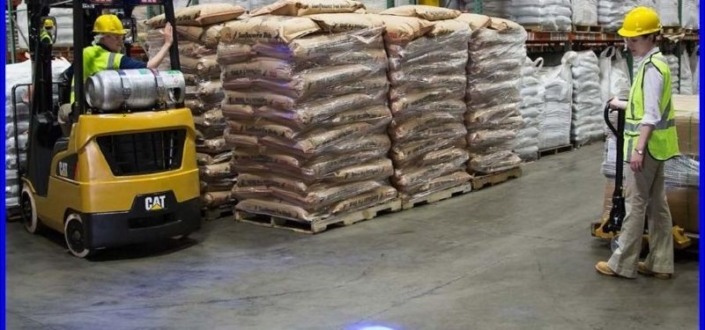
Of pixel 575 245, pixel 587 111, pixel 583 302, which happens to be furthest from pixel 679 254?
pixel 587 111

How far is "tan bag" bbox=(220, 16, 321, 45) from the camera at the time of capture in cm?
633

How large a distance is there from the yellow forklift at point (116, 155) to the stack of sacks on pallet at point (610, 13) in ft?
24.3

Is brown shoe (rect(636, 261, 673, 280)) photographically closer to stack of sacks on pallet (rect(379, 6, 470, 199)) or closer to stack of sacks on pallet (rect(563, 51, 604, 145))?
stack of sacks on pallet (rect(379, 6, 470, 199))

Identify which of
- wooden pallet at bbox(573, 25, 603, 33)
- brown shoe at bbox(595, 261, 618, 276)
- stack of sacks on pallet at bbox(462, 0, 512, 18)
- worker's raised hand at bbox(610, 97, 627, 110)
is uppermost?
stack of sacks on pallet at bbox(462, 0, 512, 18)

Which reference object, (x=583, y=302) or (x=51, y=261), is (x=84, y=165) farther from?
(x=583, y=302)

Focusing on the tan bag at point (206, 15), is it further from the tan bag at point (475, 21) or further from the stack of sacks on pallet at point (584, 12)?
the stack of sacks on pallet at point (584, 12)

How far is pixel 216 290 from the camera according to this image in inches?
204

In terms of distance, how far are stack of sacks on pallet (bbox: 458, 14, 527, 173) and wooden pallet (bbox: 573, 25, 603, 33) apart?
2666mm

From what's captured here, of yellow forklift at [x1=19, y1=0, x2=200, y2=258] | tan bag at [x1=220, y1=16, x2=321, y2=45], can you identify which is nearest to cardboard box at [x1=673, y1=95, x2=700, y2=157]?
tan bag at [x1=220, y1=16, x2=321, y2=45]

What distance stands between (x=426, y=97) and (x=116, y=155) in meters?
2.94

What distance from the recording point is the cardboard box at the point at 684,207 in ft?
18.2

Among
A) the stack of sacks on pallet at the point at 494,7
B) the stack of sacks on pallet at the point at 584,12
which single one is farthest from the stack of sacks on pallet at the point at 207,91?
the stack of sacks on pallet at the point at 584,12

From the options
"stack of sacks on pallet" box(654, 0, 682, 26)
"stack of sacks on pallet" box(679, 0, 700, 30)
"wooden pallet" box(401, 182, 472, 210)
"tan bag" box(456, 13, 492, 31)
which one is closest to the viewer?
"wooden pallet" box(401, 182, 472, 210)

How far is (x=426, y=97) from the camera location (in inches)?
299
